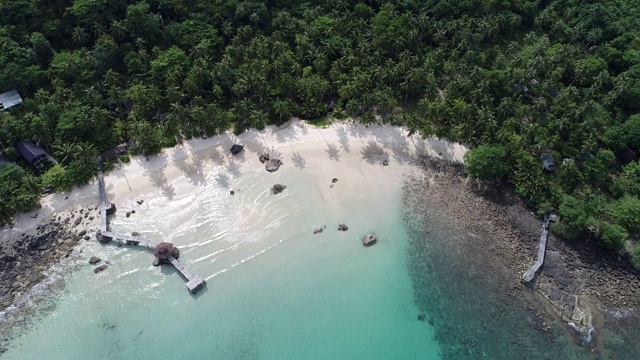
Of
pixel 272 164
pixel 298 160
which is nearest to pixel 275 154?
pixel 272 164

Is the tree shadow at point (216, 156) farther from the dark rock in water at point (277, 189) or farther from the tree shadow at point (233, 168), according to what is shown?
the dark rock in water at point (277, 189)

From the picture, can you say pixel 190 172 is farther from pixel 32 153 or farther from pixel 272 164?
pixel 32 153

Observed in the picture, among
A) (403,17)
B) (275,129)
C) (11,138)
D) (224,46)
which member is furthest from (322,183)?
(11,138)

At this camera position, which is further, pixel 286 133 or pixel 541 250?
pixel 286 133

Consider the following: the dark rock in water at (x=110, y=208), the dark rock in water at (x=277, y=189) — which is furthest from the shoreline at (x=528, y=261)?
the dark rock in water at (x=110, y=208)

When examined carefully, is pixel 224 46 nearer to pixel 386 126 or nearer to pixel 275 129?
pixel 275 129

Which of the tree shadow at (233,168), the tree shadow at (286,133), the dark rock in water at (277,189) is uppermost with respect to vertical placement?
the tree shadow at (286,133)
